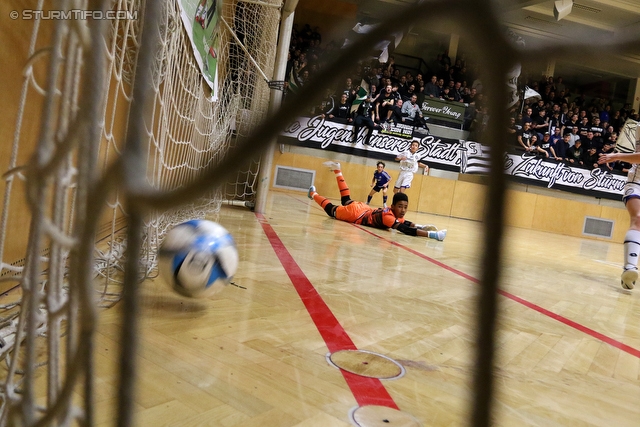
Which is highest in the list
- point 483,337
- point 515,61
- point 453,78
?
point 453,78

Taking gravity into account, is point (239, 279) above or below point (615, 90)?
below

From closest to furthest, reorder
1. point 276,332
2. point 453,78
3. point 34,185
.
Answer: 1. point 34,185
2. point 276,332
3. point 453,78

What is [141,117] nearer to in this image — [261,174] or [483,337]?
[483,337]

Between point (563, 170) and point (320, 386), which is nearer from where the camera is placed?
point (320, 386)

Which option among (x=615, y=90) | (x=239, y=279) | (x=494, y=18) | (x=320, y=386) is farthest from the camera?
(x=615, y=90)

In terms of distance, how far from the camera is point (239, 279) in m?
1.72

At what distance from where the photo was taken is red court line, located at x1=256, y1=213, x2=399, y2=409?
3.01ft

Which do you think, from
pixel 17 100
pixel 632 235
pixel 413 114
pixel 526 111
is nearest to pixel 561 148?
pixel 526 111

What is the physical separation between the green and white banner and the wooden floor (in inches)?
39.8

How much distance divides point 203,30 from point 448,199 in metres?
6.84

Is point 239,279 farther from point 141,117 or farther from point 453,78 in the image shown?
point 453,78

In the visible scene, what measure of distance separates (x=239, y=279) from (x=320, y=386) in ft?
2.73

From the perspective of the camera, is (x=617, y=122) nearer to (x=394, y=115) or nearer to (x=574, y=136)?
(x=574, y=136)

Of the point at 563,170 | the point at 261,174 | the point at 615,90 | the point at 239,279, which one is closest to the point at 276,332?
the point at 239,279
